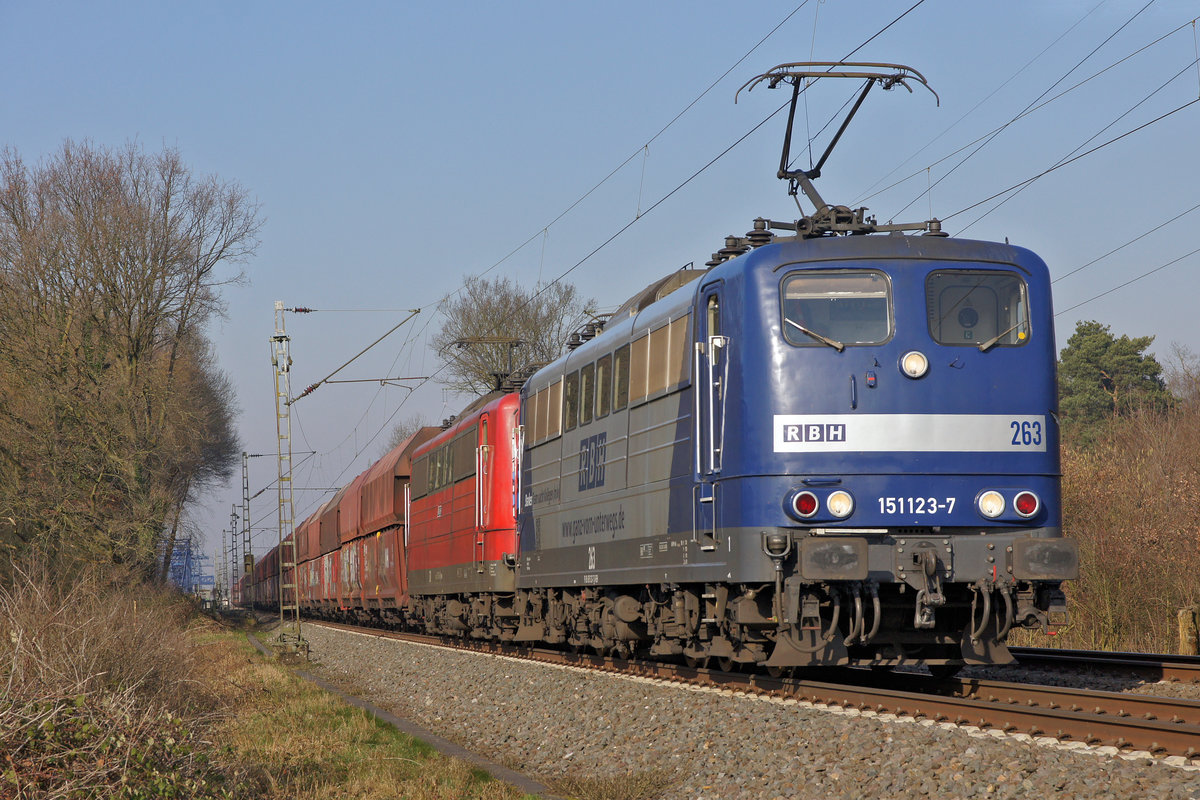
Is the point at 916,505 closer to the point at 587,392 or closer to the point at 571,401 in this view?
the point at 587,392

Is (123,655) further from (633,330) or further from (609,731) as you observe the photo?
(633,330)

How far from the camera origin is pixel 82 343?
1153 inches

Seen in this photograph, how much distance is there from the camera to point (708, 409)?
1082 cm

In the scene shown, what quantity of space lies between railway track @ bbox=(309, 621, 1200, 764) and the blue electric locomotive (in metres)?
0.34

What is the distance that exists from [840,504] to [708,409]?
1527mm

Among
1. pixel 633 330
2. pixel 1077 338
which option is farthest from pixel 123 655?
pixel 1077 338

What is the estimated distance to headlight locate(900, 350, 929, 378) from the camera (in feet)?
33.2

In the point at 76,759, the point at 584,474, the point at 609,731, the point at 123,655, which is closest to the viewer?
the point at 76,759

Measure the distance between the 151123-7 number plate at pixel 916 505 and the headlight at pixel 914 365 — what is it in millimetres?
993

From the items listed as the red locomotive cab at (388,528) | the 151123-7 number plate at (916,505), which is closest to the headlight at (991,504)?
the 151123-7 number plate at (916,505)

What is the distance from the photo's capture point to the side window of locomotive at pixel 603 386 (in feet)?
45.2

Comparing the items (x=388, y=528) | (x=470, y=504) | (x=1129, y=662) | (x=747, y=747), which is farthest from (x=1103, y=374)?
(x=747, y=747)

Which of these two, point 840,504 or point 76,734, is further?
point 840,504

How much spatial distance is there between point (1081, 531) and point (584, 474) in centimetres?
918
